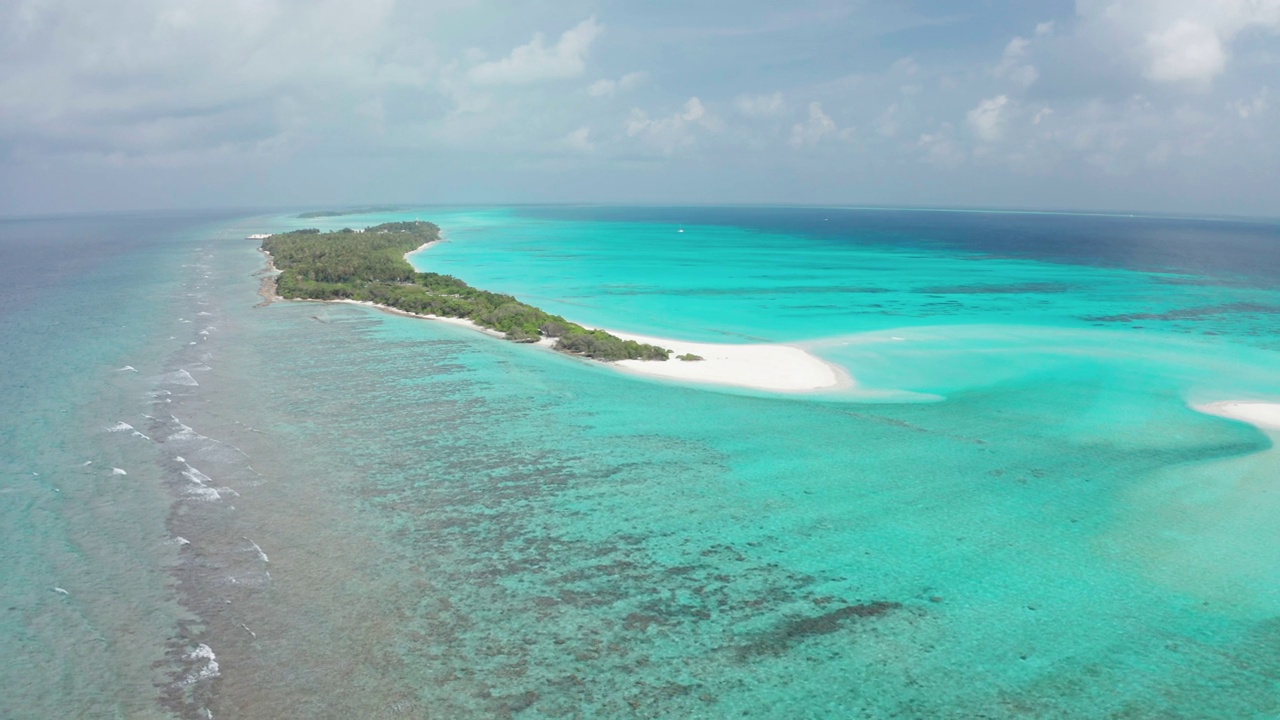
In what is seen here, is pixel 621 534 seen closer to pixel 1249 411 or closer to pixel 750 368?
pixel 750 368

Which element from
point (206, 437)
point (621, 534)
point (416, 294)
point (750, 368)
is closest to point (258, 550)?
point (621, 534)


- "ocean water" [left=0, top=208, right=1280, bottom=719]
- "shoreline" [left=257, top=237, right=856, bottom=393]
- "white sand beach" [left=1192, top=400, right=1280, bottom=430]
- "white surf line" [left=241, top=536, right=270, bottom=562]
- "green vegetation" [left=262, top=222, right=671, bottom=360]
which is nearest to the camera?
"ocean water" [left=0, top=208, right=1280, bottom=719]

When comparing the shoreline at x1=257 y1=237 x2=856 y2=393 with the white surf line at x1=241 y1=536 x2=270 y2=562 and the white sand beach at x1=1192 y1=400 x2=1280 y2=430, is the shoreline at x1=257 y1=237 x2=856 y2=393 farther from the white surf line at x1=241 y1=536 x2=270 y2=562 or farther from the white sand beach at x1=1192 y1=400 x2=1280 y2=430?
the white surf line at x1=241 y1=536 x2=270 y2=562

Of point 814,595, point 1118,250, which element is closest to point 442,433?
point 814,595

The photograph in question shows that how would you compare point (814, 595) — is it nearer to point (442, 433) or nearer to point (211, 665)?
point (211, 665)

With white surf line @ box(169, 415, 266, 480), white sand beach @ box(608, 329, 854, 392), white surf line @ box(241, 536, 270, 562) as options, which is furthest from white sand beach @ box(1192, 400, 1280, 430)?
white surf line @ box(169, 415, 266, 480)
